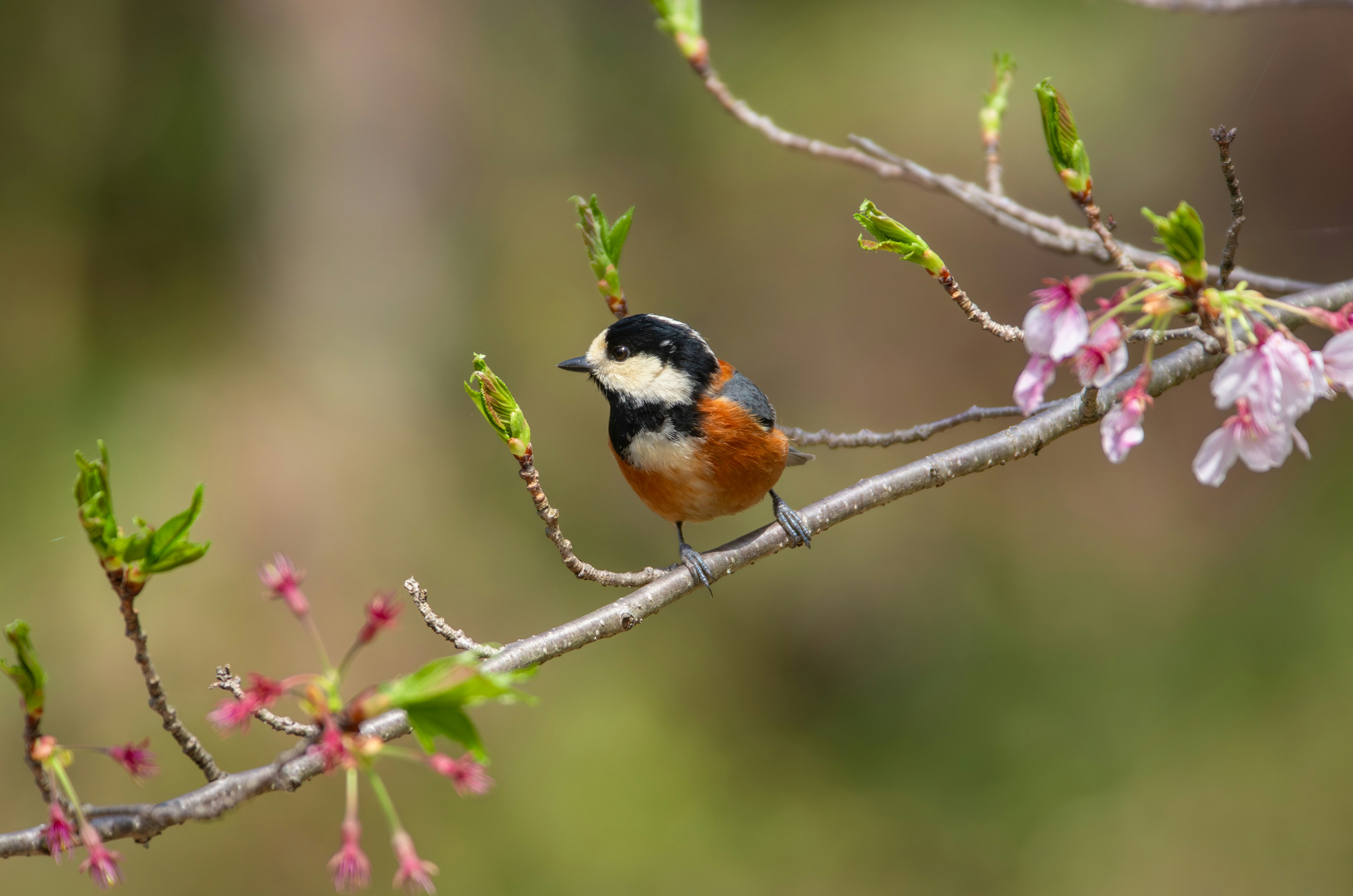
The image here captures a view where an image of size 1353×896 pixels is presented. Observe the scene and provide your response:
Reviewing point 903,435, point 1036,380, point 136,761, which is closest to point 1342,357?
point 1036,380

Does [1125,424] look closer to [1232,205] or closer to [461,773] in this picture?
[1232,205]

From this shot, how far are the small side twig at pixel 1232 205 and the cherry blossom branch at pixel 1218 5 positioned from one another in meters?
0.63

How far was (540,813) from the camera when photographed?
210 inches

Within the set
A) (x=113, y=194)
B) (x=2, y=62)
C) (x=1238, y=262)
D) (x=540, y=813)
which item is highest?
(x=2, y=62)

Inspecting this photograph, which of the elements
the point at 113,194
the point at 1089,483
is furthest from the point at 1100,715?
the point at 113,194

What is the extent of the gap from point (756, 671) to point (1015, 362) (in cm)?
257

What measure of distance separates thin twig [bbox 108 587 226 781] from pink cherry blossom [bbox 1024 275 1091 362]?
4.59 ft

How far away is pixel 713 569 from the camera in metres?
2.42

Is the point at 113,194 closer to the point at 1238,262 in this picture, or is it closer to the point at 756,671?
the point at 756,671

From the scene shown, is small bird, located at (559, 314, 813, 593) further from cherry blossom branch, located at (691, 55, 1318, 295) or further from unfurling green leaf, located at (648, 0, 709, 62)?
unfurling green leaf, located at (648, 0, 709, 62)

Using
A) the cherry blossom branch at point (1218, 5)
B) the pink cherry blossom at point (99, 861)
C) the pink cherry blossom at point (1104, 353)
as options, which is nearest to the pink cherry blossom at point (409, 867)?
the pink cherry blossom at point (99, 861)

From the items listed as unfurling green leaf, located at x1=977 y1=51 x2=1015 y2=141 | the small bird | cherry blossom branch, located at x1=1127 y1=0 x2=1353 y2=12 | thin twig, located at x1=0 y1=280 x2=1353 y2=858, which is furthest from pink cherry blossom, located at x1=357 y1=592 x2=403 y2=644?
unfurling green leaf, located at x1=977 y1=51 x2=1015 y2=141

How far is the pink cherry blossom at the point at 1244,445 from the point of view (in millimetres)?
1381

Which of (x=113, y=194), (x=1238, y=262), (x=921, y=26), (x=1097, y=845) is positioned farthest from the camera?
(x=921, y=26)
